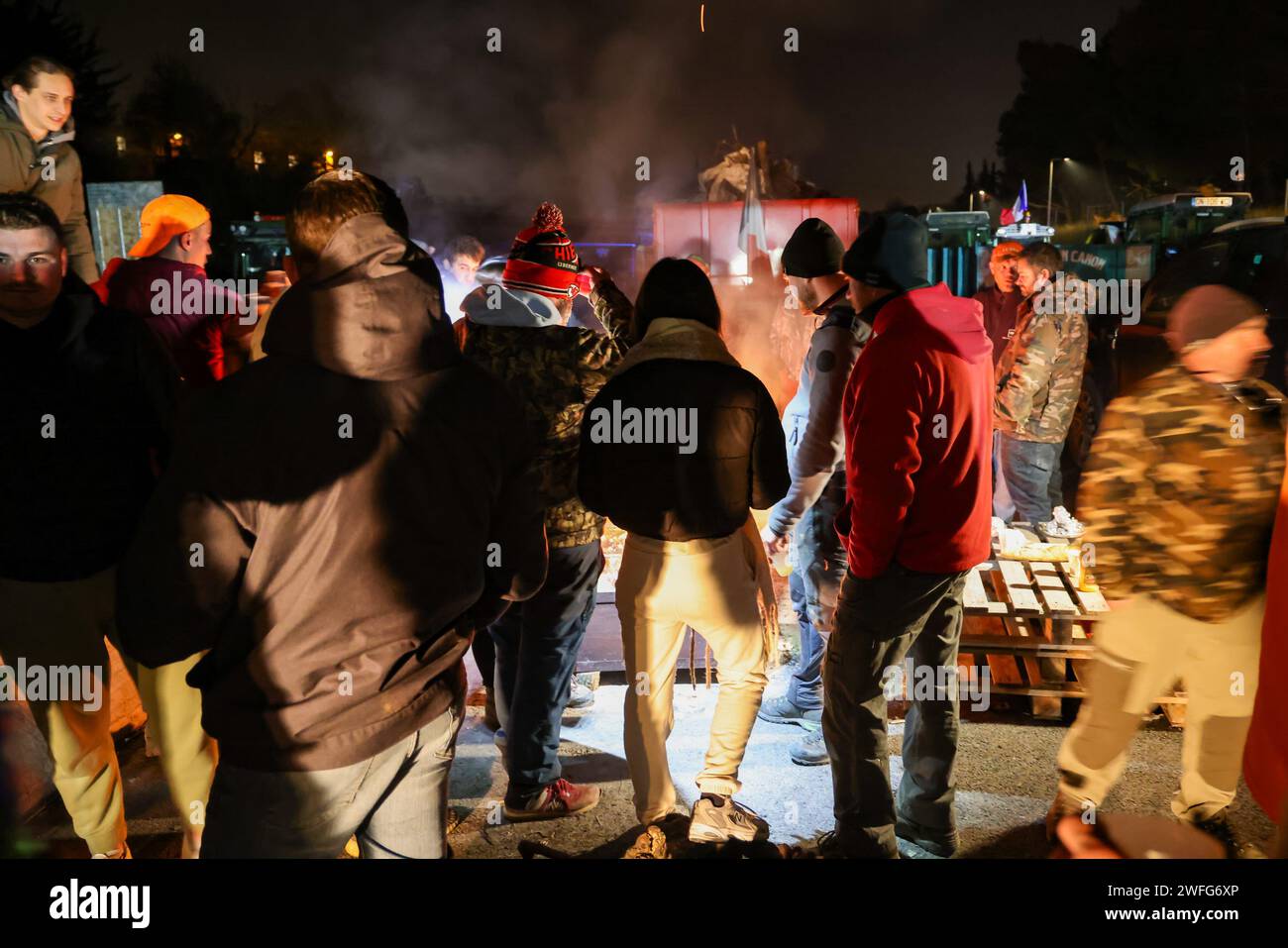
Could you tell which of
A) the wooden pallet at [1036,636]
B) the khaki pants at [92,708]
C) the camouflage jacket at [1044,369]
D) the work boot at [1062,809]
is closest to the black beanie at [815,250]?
the wooden pallet at [1036,636]

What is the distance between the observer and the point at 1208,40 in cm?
1227

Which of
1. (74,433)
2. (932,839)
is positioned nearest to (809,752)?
(932,839)

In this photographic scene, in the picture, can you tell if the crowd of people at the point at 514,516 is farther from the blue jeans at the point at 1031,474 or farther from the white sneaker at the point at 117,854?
the blue jeans at the point at 1031,474

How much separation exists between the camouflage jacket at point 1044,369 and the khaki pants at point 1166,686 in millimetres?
3148

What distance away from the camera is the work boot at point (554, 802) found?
3.37m

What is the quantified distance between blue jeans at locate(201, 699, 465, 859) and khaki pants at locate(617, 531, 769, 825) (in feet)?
3.78

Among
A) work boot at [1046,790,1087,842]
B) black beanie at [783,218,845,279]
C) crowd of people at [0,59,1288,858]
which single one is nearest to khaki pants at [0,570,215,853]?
crowd of people at [0,59,1288,858]

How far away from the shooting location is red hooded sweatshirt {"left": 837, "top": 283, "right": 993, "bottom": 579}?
8.94 ft

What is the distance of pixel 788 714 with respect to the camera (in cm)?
412

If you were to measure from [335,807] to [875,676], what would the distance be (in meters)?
1.80

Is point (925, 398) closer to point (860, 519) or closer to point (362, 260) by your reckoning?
point (860, 519)

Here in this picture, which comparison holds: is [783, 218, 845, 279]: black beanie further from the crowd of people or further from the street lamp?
the street lamp

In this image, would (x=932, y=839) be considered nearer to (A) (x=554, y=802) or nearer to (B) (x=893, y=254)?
(A) (x=554, y=802)

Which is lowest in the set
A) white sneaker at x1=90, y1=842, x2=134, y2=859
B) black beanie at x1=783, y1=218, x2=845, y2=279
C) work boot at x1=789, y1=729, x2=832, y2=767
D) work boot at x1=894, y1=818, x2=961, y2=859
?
work boot at x1=894, y1=818, x2=961, y2=859
